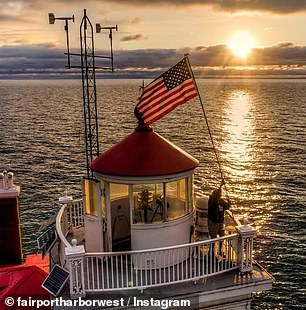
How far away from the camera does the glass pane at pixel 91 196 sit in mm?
9133

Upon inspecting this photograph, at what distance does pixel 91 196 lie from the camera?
9.26m

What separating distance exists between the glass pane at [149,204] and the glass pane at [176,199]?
23 cm

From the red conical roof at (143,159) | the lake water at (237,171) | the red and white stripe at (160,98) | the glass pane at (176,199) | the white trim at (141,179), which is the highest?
the red and white stripe at (160,98)

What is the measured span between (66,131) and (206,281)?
5225cm

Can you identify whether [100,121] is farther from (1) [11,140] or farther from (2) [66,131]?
(1) [11,140]

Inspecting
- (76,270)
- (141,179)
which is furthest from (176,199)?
(76,270)

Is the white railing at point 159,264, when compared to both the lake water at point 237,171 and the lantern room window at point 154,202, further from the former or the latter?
the lake water at point 237,171

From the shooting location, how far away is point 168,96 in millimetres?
9000

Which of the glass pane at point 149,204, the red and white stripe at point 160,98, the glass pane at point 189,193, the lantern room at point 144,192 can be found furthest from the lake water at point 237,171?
the red and white stripe at point 160,98

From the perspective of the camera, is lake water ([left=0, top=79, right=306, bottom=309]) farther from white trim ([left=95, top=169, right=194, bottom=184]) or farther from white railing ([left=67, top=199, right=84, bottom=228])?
white trim ([left=95, top=169, right=194, bottom=184])

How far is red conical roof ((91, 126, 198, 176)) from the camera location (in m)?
8.62

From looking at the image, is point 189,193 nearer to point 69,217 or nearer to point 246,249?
point 246,249

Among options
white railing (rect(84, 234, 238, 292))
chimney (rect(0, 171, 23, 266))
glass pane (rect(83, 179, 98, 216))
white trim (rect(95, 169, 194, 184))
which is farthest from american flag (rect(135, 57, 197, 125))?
chimney (rect(0, 171, 23, 266))

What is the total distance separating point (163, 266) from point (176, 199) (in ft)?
4.84
